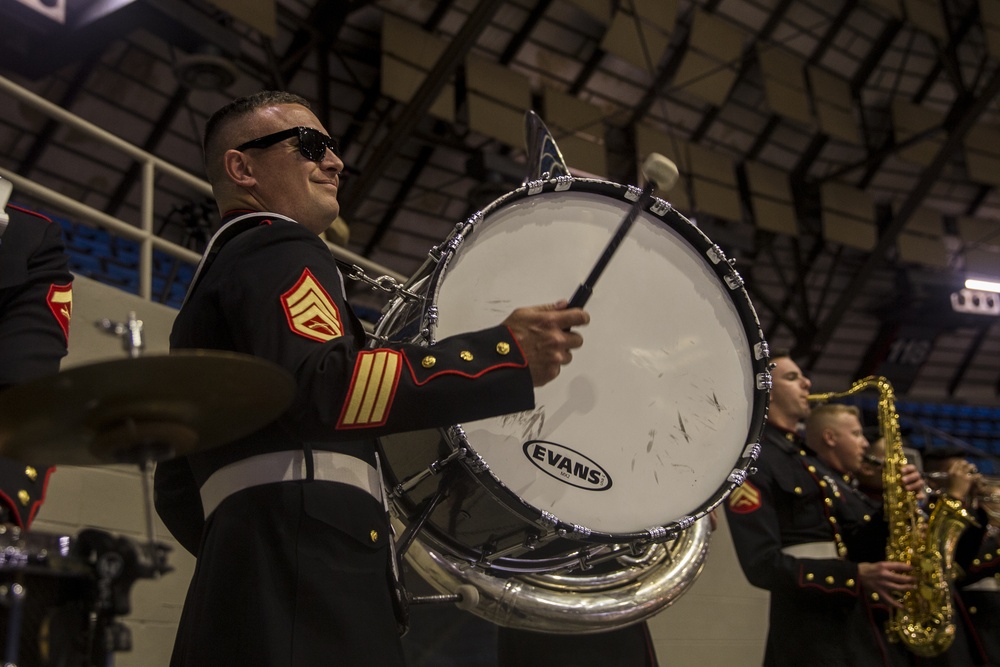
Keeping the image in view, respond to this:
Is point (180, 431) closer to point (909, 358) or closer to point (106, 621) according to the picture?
point (106, 621)

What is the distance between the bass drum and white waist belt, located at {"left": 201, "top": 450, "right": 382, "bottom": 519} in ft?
0.74

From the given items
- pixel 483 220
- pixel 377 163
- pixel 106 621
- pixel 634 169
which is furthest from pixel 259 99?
pixel 634 169

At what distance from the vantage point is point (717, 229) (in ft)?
44.7

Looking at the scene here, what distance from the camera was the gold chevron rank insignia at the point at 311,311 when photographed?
142cm

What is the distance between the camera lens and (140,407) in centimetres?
104

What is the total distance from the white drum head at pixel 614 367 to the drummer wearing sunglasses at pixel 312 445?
28cm

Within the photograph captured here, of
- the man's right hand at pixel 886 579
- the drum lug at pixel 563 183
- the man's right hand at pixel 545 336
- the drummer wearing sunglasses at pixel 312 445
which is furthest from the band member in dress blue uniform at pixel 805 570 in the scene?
the drummer wearing sunglasses at pixel 312 445

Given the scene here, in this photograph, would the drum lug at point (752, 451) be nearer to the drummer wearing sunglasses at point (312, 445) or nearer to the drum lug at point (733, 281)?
the drum lug at point (733, 281)

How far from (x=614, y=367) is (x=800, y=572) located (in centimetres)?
160

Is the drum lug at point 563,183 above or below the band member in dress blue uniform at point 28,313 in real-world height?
above

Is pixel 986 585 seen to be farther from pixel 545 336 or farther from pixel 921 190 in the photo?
pixel 921 190

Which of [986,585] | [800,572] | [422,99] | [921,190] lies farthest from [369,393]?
[921,190]

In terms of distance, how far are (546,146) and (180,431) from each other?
149cm

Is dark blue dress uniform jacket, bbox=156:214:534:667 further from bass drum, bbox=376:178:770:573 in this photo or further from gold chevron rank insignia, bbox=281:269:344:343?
bass drum, bbox=376:178:770:573
